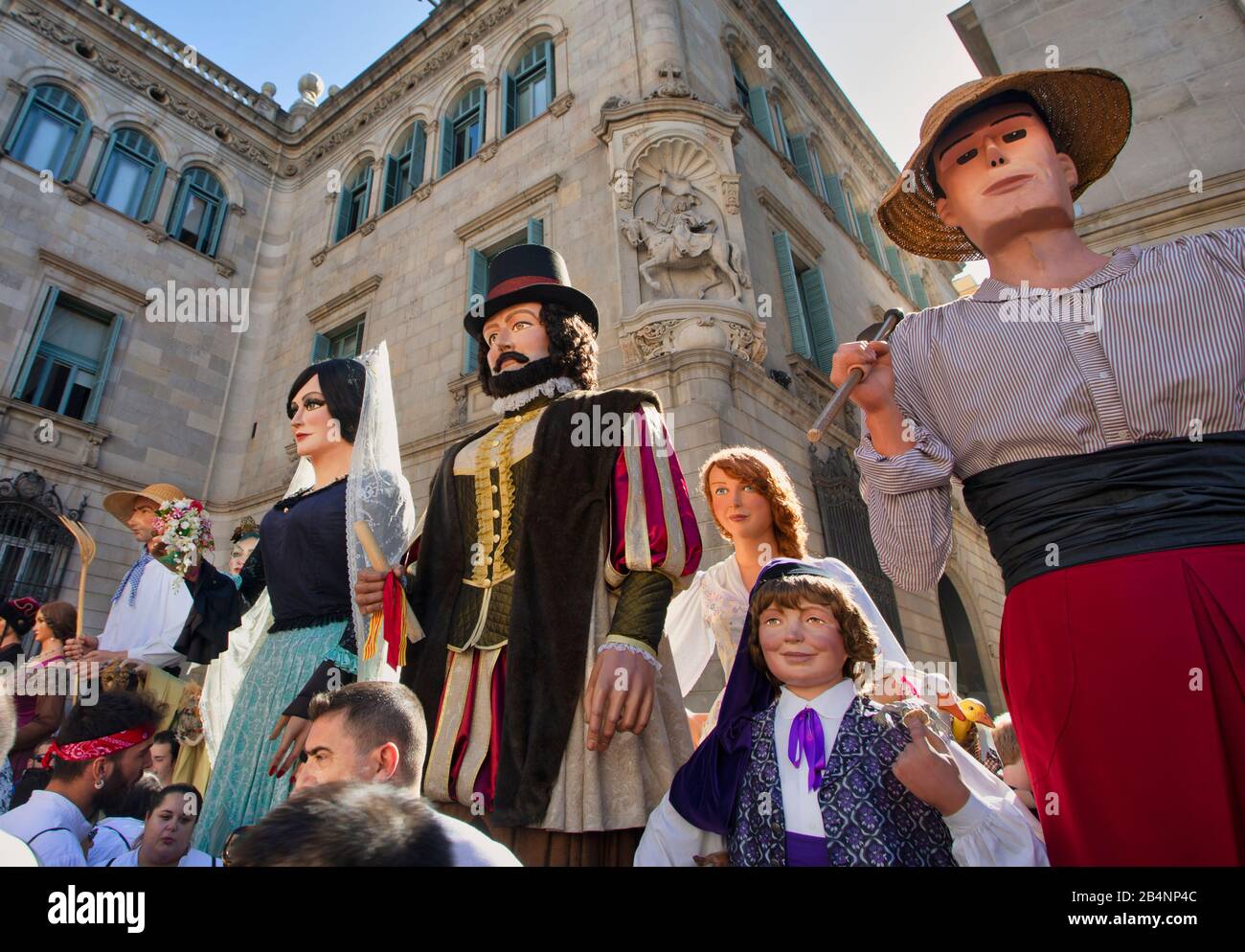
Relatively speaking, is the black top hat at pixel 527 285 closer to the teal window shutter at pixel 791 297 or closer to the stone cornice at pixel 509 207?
the teal window shutter at pixel 791 297

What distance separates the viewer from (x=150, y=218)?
43.1ft

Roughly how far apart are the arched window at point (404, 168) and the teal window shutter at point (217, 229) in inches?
159

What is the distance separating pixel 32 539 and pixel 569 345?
1177cm

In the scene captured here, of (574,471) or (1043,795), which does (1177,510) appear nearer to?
(1043,795)

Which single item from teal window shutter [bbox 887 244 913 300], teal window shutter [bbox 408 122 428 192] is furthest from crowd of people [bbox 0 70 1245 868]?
teal window shutter [bbox 887 244 913 300]

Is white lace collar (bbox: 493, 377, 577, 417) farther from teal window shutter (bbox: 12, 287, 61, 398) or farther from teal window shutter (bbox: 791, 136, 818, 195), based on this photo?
teal window shutter (bbox: 12, 287, 61, 398)

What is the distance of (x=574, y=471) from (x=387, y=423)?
115cm

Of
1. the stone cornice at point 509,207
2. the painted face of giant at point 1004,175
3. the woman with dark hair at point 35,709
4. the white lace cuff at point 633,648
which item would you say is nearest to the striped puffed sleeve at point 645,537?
the white lace cuff at point 633,648

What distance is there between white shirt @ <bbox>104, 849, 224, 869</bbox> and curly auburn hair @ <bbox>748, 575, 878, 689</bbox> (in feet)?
7.25

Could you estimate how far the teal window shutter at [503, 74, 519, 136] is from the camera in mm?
11922

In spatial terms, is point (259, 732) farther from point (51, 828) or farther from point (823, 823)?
point (823, 823)

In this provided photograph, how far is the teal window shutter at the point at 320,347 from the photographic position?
1273 centimetres

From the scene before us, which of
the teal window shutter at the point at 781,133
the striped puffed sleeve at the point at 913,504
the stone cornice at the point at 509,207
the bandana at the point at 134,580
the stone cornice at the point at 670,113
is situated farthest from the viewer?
the teal window shutter at the point at 781,133
